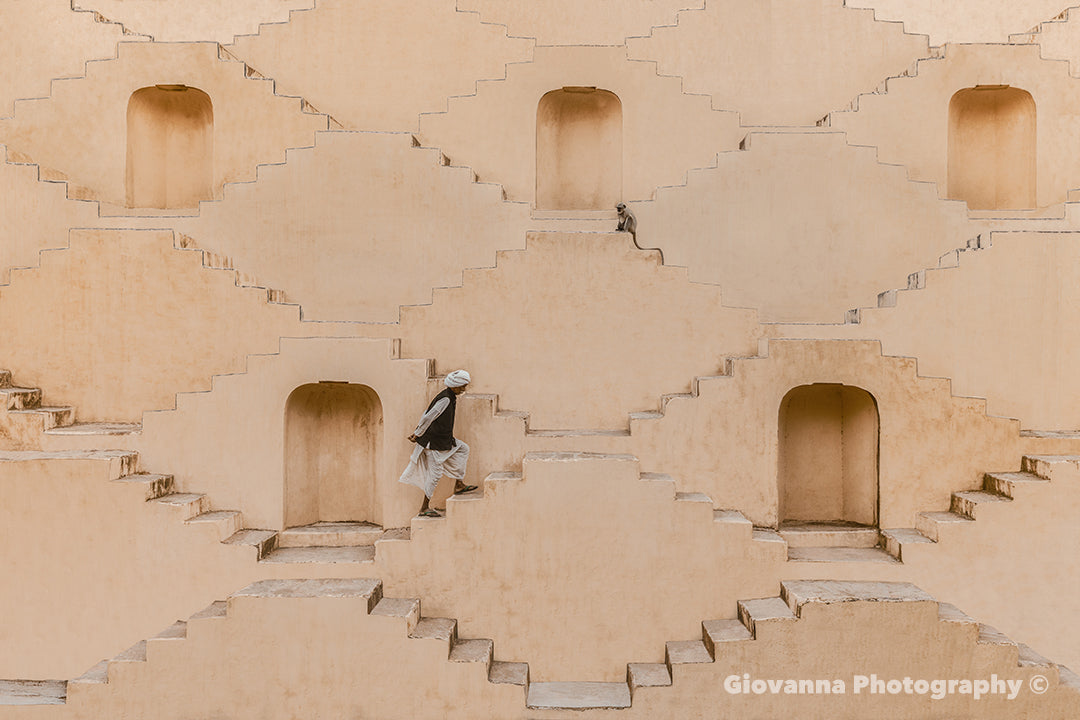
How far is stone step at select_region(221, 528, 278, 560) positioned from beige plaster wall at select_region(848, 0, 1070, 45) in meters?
12.0

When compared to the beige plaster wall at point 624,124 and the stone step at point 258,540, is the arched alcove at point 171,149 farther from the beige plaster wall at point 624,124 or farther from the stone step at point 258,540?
the stone step at point 258,540

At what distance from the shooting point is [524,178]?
966 centimetres

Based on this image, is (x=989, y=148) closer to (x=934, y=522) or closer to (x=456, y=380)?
(x=934, y=522)

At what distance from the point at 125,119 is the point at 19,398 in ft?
15.1

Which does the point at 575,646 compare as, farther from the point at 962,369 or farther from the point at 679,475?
the point at 962,369

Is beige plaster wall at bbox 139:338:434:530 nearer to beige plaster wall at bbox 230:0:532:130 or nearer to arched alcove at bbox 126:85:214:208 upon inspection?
arched alcove at bbox 126:85:214:208

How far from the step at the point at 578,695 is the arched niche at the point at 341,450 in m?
2.74

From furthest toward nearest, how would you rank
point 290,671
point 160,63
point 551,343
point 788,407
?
point 160,63 < point 788,407 < point 551,343 < point 290,671

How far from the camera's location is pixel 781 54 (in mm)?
10336

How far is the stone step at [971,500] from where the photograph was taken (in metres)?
6.50

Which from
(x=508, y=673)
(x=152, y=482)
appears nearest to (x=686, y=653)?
(x=508, y=673)

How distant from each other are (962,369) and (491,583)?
6.06 m

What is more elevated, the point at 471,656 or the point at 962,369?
the point at 962,369

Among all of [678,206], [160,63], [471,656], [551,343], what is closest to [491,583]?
[471,656]
